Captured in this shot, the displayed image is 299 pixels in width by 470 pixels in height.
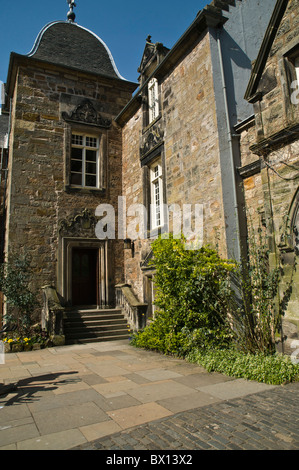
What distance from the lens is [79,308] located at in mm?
11164

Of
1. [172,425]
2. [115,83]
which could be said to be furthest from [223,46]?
[172,425]

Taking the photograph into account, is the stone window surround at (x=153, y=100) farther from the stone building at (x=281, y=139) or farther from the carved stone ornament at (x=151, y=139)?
the stone building at (x=281, y=139)

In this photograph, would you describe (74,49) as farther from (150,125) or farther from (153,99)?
(150,125)

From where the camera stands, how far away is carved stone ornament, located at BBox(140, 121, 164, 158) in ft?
33.8

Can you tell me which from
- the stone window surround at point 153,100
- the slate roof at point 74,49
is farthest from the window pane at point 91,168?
the slate roof at point 74,49

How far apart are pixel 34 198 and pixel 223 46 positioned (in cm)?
717

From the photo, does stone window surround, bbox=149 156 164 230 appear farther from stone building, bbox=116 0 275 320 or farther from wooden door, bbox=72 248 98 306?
wooden door, bbox=72 248 98 306

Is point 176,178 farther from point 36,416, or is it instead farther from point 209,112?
point 36,416

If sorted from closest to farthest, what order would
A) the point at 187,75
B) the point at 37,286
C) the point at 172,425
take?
the point at 172,425, the point at 187,75, the point at 37,286

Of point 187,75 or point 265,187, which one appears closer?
Result: point 265,187

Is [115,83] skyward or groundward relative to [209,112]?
skyward

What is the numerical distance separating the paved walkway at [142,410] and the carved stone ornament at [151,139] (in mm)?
6728

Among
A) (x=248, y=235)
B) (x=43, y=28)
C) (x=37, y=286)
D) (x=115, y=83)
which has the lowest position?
(x=37, y=286)

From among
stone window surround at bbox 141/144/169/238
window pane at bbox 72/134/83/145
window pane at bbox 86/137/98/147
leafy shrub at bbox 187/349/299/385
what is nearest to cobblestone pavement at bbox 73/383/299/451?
leafy shrub at bbox 187/349/299/385
